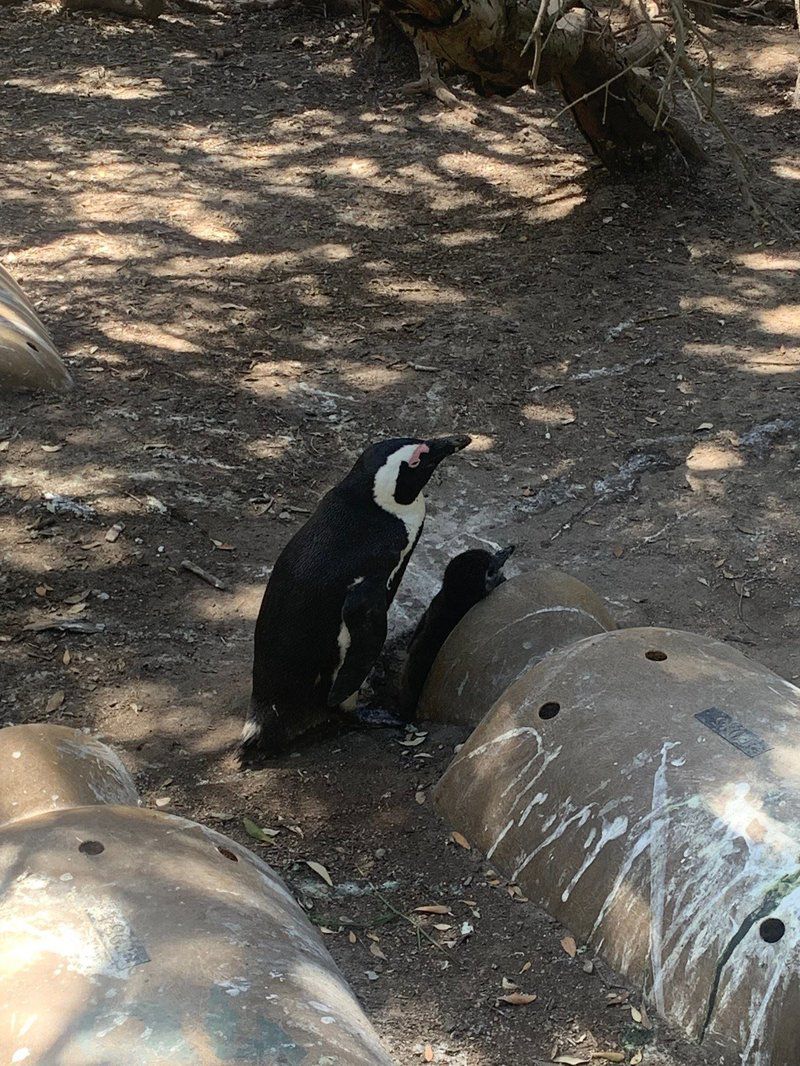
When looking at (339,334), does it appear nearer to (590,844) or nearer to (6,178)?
(6,178)

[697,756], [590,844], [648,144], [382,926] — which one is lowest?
[382,926]

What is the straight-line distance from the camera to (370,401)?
673 centimetres

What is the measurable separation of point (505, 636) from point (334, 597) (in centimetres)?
70

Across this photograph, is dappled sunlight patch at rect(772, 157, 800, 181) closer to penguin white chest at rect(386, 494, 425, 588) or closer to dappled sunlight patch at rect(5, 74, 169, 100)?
dappled sunlight patch at rect(5, 74, 169, 100)

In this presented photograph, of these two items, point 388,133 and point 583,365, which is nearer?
point 583,365

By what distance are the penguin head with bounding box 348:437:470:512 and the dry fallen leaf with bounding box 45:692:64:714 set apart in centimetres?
139

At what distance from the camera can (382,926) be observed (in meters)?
3.54

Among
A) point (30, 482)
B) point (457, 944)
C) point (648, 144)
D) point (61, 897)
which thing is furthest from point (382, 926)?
point (648, 144)

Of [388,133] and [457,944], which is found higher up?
[388,133]

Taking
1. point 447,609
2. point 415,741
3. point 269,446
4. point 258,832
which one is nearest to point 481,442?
point 269,446

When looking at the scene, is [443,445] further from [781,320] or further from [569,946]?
[781,320]

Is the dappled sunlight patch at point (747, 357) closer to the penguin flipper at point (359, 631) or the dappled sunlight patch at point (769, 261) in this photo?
the dappled sunlight patch at point (769, 261)

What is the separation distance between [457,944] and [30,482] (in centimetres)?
316

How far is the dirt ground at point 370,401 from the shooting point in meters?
3.87
